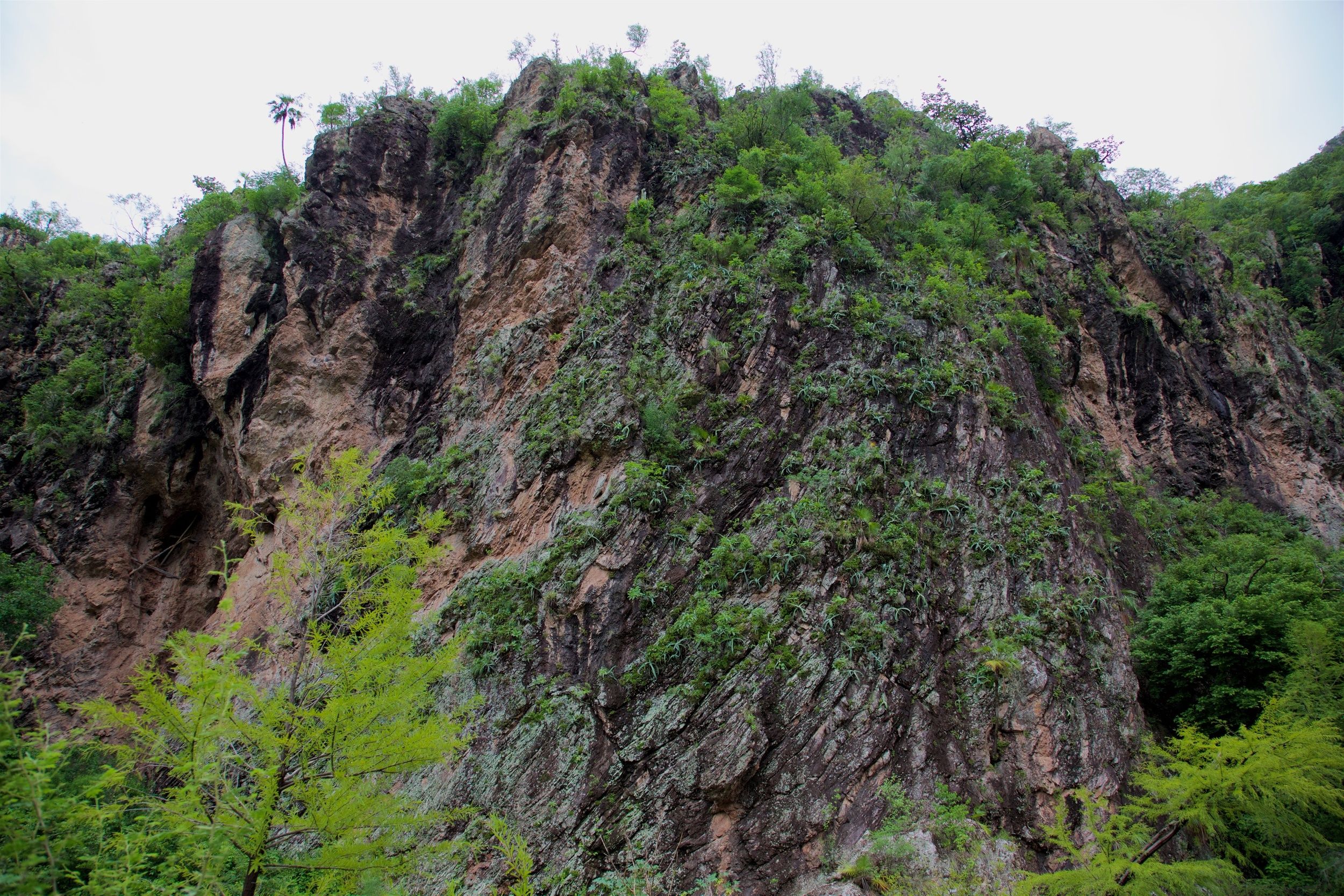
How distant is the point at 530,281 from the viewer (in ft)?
63.2

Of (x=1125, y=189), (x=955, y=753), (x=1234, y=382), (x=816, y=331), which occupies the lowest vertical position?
(x=955, y=753)

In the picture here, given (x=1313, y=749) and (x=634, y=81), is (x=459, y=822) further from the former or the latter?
(x=634, y=81)

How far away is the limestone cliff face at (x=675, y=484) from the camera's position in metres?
10.3

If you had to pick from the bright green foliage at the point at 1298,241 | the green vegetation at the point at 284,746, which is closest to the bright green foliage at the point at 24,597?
the green vegetation at the point at 284,746

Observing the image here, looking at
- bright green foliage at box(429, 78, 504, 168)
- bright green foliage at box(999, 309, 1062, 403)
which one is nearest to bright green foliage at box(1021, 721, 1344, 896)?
bright green foliage at box(999, 309, 1062, 403)

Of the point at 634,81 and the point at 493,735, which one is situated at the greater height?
the point at 634,81

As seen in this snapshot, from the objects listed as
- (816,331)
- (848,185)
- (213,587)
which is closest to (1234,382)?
(848,185)

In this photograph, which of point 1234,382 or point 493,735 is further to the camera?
point 1234,382

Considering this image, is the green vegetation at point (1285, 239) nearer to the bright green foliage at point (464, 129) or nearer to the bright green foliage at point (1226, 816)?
the bright green foliage at point (1226, 816)

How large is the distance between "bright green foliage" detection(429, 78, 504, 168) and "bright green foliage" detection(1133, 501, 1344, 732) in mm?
24822

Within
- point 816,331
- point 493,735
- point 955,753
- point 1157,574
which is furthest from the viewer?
point 816,331

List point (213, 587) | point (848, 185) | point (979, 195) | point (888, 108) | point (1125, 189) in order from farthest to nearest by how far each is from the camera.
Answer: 1. point (1125, 189)
2. point (888, 108)
3. point (979, 195)
4. point (213, 587)
5. point (848, 185)

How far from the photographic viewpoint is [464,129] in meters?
24.4

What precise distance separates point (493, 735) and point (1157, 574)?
14804 millimetres
